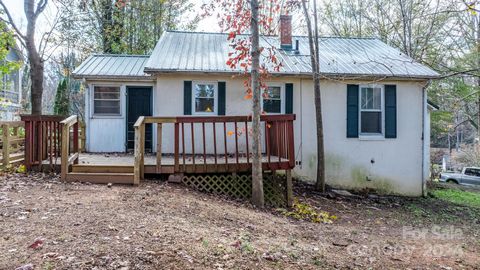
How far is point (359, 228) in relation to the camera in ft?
20.7

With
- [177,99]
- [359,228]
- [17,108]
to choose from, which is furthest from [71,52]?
[359,228]

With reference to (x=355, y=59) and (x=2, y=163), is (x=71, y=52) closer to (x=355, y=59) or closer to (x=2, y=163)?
(x=2, y=163)

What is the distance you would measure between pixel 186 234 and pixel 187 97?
588 cm

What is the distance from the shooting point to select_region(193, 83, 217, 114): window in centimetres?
967

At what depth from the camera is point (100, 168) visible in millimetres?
6957

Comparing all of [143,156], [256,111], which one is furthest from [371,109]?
[143,156]

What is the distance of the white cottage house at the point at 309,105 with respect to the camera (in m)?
9.59

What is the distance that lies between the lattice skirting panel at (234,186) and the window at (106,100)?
464 cm

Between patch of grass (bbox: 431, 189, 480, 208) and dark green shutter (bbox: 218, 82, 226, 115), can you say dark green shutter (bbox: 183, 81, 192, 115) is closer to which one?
dark green shutter (bbox: 218, 82, 226, 115)

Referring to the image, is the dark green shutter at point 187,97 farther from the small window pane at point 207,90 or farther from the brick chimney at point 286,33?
the brick chimney at point 286,33

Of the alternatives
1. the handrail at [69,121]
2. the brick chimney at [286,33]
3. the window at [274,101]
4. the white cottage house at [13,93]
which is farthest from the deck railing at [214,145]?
the white cottage house at [13,93]

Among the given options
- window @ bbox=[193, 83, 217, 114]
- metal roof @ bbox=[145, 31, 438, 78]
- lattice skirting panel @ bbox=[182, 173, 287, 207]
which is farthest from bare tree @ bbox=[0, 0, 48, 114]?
lattice skirting panel @ bbox=[182, 173, 287, 207]

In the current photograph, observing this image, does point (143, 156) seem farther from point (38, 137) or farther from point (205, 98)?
point (205, 98)

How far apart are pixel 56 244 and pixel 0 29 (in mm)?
10124
